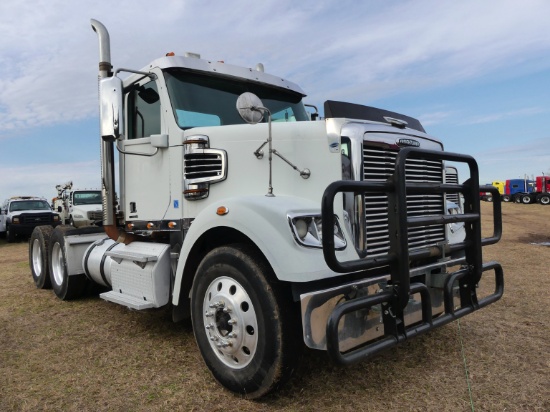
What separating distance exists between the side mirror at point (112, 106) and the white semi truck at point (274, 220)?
1cm

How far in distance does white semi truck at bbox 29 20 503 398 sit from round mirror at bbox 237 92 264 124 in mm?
15

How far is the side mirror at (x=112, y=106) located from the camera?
12.4 ft

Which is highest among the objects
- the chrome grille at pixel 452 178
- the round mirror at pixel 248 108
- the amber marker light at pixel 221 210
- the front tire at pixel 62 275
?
the round mirror at pixel 248 108

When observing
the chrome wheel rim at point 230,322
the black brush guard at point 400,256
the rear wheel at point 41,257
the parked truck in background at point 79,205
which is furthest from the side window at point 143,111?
the parked truck in background at point 79,205

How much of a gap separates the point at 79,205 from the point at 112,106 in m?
14.0

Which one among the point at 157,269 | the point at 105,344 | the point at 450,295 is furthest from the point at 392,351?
the point at 105,344

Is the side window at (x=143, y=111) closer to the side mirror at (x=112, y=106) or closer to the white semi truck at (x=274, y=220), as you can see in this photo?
the white semi truck at (x=274, y=220)

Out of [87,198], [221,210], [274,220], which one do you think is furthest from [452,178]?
[87,198]

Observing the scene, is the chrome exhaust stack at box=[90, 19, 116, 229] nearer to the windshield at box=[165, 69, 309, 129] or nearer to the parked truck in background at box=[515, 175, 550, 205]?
the windshield at box=[165, 69, 309, 129]

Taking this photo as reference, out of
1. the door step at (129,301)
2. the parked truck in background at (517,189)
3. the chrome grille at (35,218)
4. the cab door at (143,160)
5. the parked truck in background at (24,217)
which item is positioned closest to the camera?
the door step at (129,301)

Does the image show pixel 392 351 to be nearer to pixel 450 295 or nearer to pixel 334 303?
pixel 450 295

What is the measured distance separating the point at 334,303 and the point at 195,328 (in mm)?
1239

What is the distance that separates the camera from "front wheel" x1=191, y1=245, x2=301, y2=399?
284cm

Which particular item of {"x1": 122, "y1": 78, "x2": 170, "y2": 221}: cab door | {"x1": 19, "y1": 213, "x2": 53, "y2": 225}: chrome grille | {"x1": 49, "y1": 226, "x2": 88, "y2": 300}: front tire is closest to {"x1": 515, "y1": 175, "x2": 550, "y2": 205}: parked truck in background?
{"x1": 19, "y1": 213, "x2": 53, "y2": 225}: chrome grille
